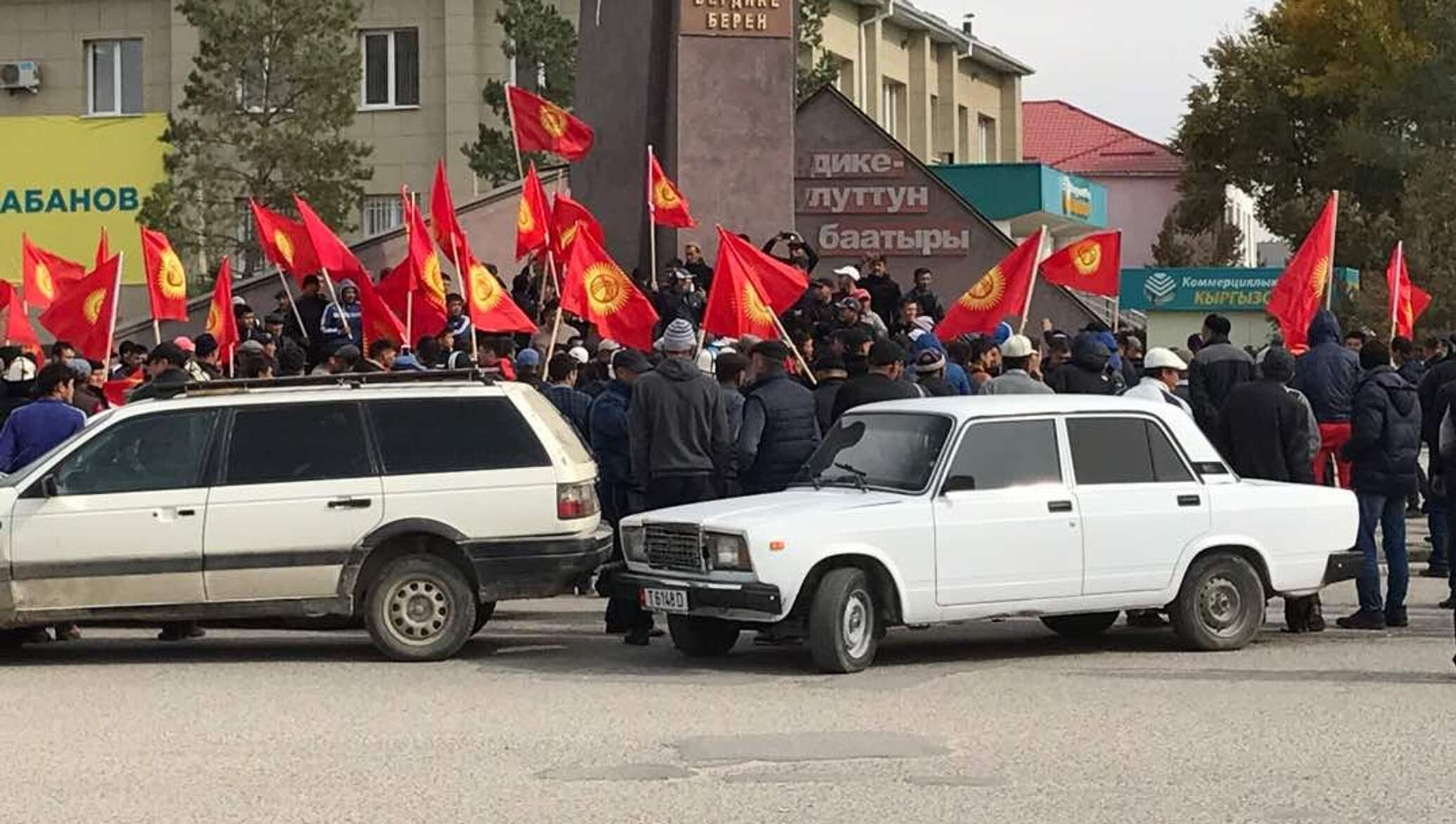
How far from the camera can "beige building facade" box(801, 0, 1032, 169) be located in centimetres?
6288

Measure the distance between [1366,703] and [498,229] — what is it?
23.7 metres

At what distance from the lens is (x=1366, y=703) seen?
39.9 feet

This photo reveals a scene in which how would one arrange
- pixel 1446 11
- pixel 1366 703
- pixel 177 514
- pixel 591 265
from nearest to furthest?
1. pixel 1366 703
2. pixel 177 514
3. pixel 591 265
4. pixel 1446 11

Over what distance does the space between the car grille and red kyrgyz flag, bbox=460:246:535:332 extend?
26.8 ft

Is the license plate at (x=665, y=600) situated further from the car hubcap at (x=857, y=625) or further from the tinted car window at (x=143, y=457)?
the tinted car window at (x=143, y=457)

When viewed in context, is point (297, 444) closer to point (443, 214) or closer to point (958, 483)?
point (958, 483)

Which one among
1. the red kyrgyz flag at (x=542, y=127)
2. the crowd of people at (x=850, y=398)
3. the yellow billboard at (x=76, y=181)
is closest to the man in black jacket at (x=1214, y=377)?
the crowd of people at (x=850, y=398)

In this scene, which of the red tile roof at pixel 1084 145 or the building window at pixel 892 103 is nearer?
the building window at pixel 892 103

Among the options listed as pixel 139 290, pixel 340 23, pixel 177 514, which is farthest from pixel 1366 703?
pixel 139 290

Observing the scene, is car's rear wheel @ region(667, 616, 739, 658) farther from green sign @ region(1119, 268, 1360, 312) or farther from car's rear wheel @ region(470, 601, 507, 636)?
green sign @ region(1119, 268, 1360, 312)

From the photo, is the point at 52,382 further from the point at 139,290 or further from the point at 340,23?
the point at 139,290

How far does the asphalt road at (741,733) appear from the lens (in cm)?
954

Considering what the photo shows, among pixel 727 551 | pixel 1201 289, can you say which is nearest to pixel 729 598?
pixel 727 551

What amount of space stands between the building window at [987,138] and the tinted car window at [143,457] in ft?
211
